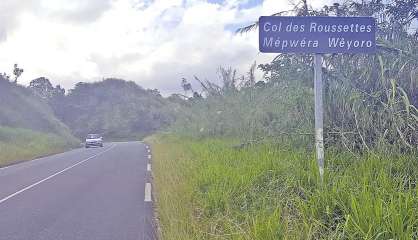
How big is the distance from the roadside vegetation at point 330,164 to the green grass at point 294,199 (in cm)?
1

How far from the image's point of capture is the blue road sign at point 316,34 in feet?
19.3

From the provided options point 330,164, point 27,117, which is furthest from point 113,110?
point 330,164

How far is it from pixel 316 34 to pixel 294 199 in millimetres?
2132

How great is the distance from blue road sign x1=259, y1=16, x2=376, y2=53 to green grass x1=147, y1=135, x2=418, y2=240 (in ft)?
5.41

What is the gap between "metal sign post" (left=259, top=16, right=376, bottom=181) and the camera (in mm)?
5883

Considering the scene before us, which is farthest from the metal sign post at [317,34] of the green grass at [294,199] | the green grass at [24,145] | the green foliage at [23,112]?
the green foliage at [23,112]

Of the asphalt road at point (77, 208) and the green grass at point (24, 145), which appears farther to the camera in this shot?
the green grass at point (24, 145)

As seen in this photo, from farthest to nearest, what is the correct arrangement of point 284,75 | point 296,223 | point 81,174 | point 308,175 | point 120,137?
1. point 120,137
2. point 81,174
3. point 284,75
4. point 308,175
5. point 296,223

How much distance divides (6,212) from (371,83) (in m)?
7.10

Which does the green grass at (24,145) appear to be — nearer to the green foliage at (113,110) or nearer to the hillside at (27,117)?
the hillside at (27,117)

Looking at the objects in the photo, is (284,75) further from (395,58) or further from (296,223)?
(296,223)

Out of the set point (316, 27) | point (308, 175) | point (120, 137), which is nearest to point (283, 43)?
point (316, 27)

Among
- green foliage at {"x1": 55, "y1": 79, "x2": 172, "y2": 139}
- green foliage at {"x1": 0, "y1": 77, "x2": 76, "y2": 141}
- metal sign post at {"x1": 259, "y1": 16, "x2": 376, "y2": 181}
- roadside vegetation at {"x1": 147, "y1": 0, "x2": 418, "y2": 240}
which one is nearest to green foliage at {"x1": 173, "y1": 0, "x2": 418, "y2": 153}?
roadside vegetation at {"x1": 147, "y1": 0, "x2": 418, "y2": 240}

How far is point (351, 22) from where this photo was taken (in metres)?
5.91
